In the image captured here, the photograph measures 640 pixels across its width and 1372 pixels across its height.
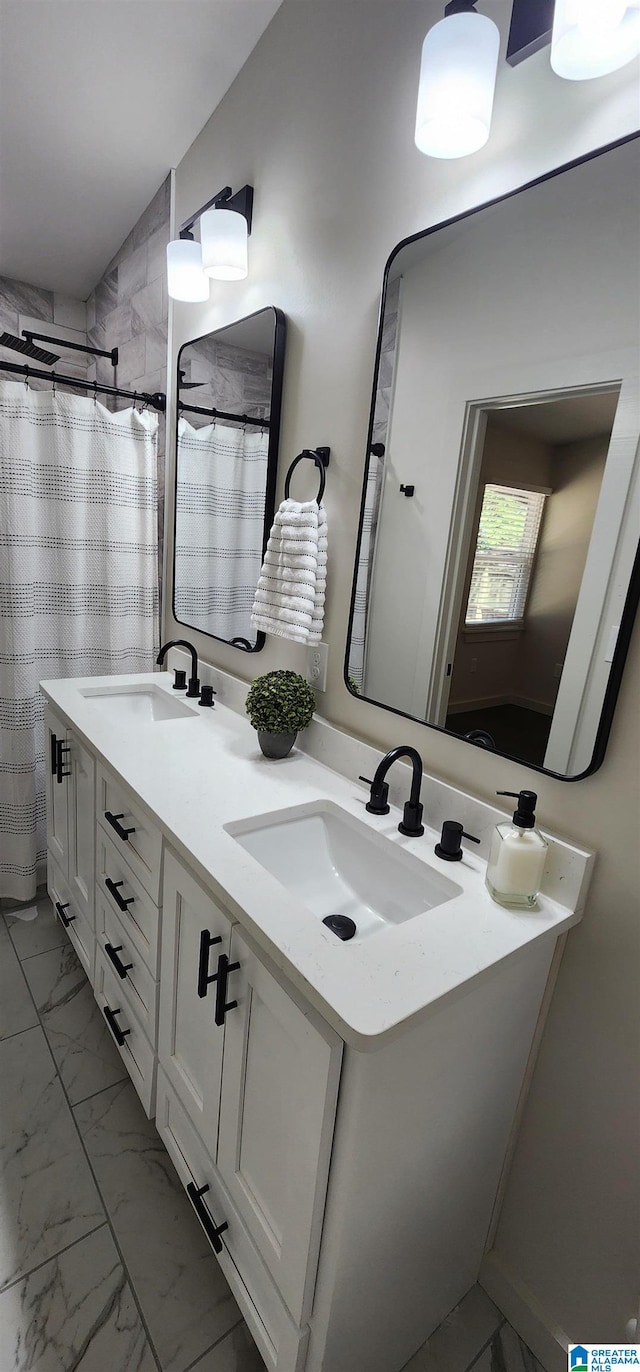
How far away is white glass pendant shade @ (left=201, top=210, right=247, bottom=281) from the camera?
1494 millimetres

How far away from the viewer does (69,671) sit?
7.23 feet

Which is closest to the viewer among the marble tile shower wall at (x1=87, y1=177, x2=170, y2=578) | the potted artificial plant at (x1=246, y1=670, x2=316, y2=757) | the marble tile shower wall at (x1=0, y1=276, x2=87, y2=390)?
the potted artificial plant at (x1=246, y1=670, x2=316, y2=757)

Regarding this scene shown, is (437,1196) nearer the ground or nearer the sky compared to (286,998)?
nearer the ground

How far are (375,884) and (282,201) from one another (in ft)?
5.35

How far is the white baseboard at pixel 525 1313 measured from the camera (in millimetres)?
1028

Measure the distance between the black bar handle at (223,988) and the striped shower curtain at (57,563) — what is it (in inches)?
59.4

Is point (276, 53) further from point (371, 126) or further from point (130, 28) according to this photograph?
point (371, 126)

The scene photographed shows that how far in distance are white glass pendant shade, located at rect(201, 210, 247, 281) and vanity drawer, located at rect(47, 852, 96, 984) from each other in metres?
1.77

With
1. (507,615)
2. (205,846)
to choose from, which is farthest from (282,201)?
(205,846)

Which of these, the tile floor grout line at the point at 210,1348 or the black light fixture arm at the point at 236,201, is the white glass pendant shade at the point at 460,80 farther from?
the tile floor grout line at the point at 210,1348

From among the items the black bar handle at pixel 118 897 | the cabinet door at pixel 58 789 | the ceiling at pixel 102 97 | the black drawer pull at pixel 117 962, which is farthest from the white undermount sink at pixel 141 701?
the ceiling at pixel 102 97

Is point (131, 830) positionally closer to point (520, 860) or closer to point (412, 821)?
point (412, 821)

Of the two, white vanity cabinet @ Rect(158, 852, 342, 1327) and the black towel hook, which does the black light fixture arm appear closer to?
the black towel hook

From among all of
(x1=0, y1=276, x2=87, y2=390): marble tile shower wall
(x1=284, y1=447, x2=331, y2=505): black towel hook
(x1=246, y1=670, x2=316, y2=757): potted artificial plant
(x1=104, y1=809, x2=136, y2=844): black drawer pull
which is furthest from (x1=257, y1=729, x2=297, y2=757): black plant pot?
(x1=0, y1=276, x2=87, y2=390): marble tile shower wall
